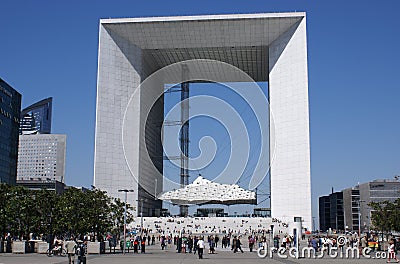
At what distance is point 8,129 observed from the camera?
86938 mm

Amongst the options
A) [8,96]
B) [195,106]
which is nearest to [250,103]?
[195,106]

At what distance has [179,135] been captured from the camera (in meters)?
87.1

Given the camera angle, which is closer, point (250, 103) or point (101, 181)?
point (101, 181)

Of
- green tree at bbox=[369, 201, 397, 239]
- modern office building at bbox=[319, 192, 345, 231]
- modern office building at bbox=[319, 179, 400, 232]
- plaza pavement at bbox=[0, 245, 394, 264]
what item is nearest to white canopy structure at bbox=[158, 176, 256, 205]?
modern office building at bbox=[319, 179, 400, 232]

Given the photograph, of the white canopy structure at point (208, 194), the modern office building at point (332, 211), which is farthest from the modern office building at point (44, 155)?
the white canopy structure at point (208, 194)

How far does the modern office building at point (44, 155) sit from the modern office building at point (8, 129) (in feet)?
322

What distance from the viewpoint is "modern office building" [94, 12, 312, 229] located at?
69.2 metres

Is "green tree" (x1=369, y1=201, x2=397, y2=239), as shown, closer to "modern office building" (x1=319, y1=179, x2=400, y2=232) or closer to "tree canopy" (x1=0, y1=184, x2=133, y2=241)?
"tree canopy" (x1=0, y1=184, x2=133, y2=241)

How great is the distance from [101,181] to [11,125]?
2582 centimetres

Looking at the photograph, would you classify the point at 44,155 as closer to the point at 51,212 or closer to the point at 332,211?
the point at 332,211

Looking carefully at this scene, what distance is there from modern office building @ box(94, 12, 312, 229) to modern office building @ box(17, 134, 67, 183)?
4668 inches

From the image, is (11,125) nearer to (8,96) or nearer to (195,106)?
(8,96)

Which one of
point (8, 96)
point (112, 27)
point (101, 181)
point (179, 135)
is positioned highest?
point (112, 27)

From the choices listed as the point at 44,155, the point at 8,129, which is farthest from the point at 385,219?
the point at 44,155
